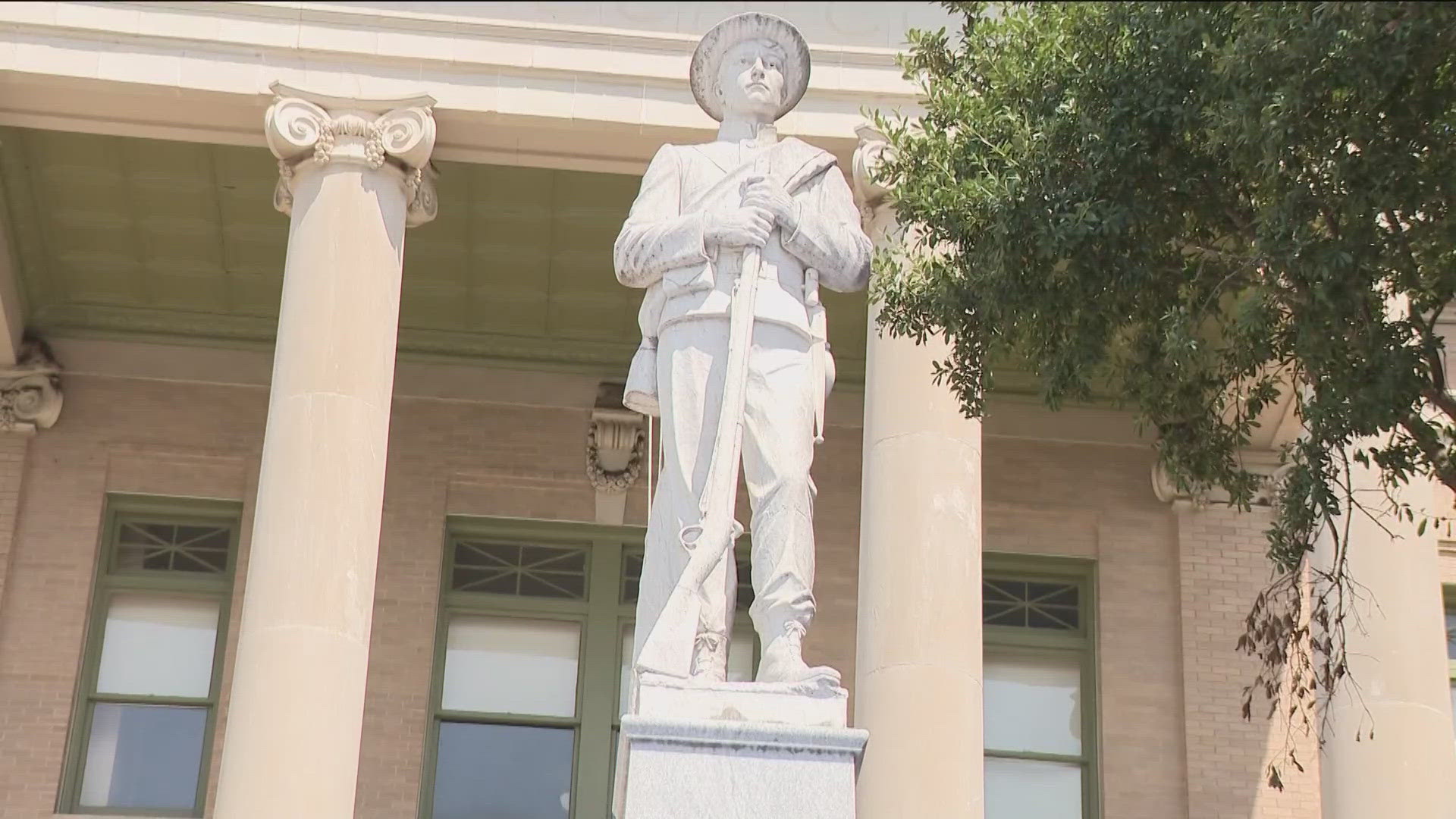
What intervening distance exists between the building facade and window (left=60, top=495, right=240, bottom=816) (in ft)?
0.11

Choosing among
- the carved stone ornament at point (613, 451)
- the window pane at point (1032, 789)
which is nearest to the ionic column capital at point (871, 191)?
the carved stone ornament at point (613, 451)

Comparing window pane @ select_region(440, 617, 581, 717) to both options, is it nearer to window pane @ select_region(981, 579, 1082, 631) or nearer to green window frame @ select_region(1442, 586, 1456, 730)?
window pane @ select_region(981, 579, 1082, 631)

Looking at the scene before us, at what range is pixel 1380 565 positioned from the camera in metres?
17.2

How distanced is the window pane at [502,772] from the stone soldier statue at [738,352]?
1218 cm

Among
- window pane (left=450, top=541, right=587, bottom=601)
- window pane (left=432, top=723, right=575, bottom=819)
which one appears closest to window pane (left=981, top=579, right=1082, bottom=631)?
window pane (left=450, top=541, right=587, bottom=601)

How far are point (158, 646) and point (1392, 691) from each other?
A: 10.9 m

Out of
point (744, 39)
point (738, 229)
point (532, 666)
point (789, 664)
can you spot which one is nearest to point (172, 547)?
point (532, 666)

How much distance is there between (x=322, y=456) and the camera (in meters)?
16.1

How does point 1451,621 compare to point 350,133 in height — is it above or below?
below

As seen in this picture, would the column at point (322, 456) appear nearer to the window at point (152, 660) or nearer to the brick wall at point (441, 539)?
the brick wall at point (441, 539)

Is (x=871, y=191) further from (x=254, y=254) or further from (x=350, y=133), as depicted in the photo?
(x=254, y=254)

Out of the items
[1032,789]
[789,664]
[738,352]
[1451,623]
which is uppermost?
[1451,623]

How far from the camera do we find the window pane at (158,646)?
21531 millimetres

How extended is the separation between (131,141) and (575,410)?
489 cm
